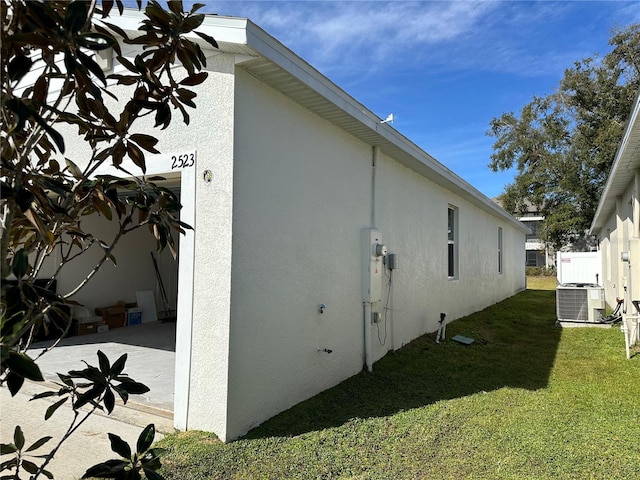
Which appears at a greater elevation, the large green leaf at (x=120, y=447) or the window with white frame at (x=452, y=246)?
the window with white frame at (x=452, y=246)

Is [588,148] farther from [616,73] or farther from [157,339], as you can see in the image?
[157,339]

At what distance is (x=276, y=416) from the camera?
431cm

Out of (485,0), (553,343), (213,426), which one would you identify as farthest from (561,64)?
(213,426)

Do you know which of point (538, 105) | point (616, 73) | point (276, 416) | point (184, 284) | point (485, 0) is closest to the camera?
point (184, 284)

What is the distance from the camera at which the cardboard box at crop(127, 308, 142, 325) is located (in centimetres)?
948

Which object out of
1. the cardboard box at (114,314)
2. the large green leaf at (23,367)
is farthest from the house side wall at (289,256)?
the cardboard box at (114,314)

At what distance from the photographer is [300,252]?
15.8 feet

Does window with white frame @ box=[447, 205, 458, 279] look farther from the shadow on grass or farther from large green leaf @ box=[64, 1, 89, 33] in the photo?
large green leaf @ box=[64, 1, 89, 33]

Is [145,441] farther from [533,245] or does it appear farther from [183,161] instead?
[533,245]

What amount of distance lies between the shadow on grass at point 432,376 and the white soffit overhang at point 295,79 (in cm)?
335

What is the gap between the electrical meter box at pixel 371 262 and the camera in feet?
20.2

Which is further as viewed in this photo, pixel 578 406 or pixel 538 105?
pixel 538 105

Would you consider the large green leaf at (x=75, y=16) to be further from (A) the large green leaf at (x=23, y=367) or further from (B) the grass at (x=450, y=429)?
(B) the grass at (x=450, y=429)

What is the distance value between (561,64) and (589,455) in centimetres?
2904
